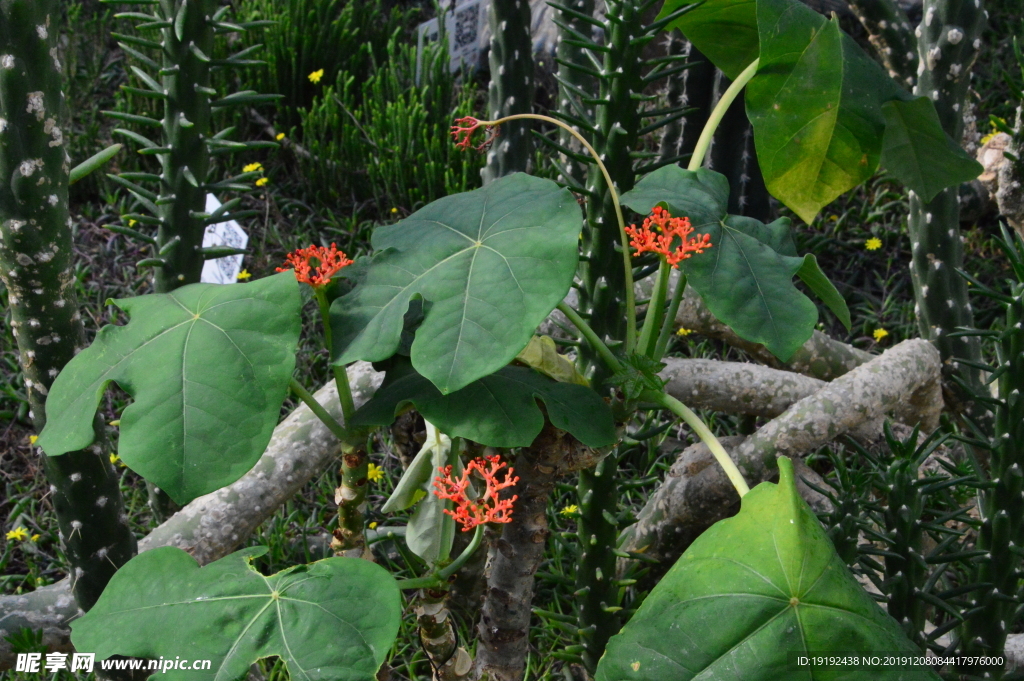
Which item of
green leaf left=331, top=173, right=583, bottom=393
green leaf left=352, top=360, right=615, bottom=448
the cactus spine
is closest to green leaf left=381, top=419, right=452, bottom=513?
green leaf left=352, top=360, right=615, bottom=448

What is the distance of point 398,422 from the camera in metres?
1.52

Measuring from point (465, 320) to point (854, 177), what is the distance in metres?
0.57

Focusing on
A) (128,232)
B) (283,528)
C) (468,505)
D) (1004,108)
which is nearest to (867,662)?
(468,505)

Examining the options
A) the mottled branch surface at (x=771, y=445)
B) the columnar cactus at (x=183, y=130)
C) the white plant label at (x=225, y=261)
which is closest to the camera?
the columnar cactus at (x=183, y=130)

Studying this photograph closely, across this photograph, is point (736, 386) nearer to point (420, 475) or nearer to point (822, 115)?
point (822, 115)

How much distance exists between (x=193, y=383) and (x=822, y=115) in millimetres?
779

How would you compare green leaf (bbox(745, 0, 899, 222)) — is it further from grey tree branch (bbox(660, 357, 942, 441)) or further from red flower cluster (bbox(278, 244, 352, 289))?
grey tree branch (bbox(660, 357, 942, 441))

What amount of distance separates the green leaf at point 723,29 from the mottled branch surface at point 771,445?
764 millimetres

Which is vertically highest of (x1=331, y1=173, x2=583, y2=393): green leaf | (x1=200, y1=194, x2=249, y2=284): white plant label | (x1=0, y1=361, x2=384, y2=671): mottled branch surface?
(x1=331, y1=173, x2=583, y2=393): green leaf

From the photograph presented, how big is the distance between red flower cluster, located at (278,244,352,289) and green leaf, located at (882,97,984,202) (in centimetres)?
75

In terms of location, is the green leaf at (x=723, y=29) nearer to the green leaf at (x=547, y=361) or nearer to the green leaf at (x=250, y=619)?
the green leaf at (x=547, y=361)

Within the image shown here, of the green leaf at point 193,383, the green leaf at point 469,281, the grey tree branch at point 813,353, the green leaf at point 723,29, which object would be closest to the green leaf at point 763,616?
the green leaf at point 469,281

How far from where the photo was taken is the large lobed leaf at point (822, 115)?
3.17 feet

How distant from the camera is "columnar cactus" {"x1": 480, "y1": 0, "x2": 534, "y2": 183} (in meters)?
2.04
